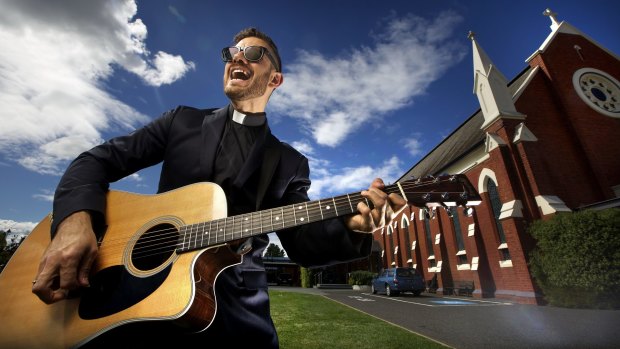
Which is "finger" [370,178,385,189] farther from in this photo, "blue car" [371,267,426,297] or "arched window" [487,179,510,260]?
"blue car" [371,267,426,297]

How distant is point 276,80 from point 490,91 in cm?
1648

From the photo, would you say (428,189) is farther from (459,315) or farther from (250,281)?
(459,315)

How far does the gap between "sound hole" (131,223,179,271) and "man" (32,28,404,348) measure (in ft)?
0.79

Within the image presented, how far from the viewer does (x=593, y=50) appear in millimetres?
18766

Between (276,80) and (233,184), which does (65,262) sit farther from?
(276,80)

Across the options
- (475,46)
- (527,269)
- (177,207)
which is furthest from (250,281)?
(475,46)

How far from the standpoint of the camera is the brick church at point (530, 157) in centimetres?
1340

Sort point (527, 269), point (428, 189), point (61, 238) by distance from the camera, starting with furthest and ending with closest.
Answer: point (527, 269)
point (428, 189)
point (61, 238)

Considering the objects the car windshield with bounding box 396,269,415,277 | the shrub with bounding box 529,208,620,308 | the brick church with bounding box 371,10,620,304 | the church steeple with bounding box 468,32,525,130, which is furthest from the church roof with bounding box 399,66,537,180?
the car windshield with bounding box 396,269,415,277

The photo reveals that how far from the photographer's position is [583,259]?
1020cm

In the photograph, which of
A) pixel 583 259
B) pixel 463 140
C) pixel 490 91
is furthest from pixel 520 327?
pixel 463 140

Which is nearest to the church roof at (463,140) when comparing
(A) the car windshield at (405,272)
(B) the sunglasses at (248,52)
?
(A) the car windshield at (405,272)

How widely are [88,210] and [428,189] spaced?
2.29 m

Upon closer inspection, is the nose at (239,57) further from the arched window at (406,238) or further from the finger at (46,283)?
the arched window at (406,238)
